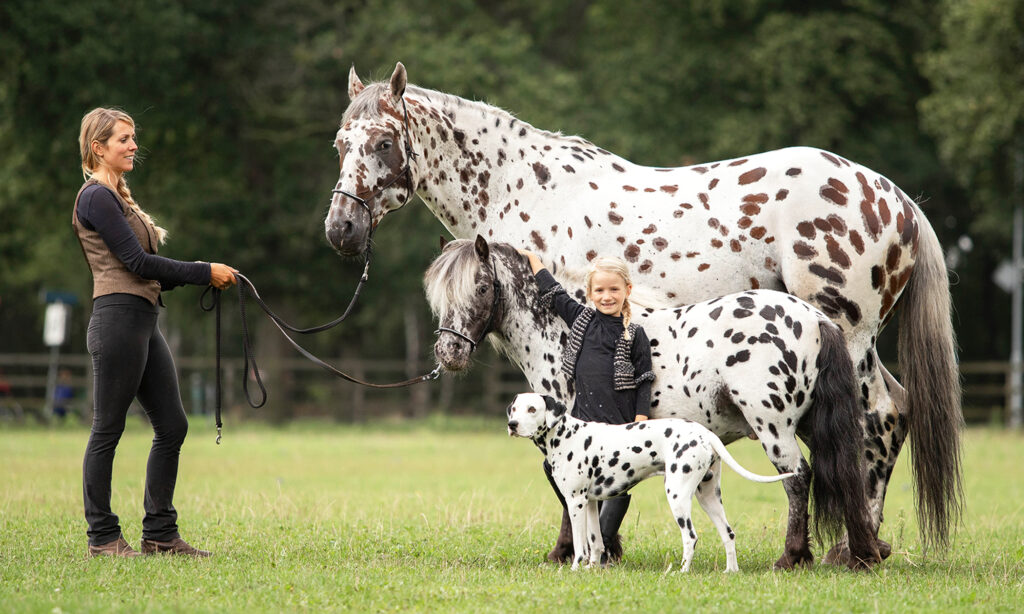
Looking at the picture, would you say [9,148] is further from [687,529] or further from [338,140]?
[687,529]

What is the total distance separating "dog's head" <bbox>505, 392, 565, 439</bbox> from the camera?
6.02 m

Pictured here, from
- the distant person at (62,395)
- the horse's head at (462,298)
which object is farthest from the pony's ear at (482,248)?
the distant person at (62,395)

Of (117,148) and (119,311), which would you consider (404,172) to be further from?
(119,311)

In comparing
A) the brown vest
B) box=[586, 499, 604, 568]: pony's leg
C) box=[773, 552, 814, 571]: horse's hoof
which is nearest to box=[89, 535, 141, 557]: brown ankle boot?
the brown vest

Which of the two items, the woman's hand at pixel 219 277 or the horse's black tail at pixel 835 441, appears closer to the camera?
the horse's black tail at pixel 835 441

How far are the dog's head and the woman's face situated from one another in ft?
8.97

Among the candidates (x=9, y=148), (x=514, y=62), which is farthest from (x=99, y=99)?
(x=514, y=62)

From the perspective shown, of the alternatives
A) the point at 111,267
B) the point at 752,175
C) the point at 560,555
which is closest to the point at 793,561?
the point at 560,555

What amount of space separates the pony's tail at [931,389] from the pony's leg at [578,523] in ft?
7.10

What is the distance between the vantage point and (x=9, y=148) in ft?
85.6

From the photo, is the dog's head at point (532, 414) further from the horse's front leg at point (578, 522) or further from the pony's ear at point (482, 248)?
the pony's ear at point (482, 248)

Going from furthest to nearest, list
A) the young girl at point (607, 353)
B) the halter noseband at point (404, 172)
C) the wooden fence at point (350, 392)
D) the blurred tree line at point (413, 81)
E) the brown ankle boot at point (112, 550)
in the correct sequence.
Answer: the wooden fence at point (350, 392), the blurred tree line at point (413, 81), the halter noseband at point (404, 172), the brown ankle boot at point (112, 550), the young girl at point (607, 353)

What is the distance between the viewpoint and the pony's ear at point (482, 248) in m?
6.56

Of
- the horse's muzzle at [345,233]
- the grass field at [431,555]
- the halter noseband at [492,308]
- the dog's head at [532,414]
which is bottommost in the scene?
the grass field at [431,555]
